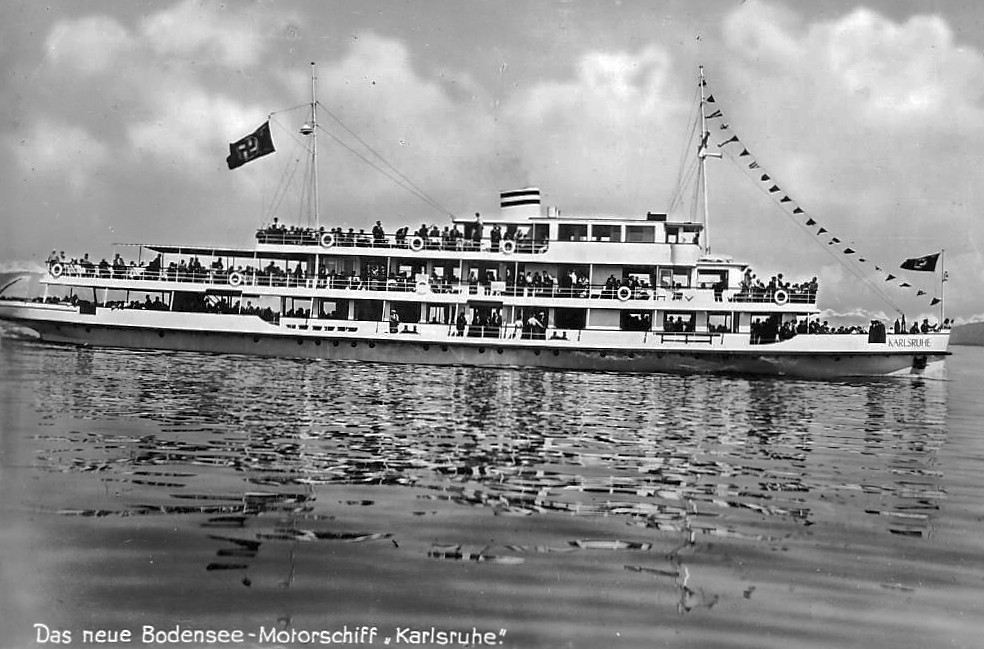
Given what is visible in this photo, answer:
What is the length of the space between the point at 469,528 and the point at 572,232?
3188cm

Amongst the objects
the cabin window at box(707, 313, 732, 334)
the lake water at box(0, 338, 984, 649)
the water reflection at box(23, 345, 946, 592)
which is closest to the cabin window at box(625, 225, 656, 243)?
the cabin window at box(707, 313, 732, 334)

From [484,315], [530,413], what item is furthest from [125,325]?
[530,413]

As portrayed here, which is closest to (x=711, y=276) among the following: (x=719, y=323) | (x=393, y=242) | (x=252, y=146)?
(x=719, y=323)

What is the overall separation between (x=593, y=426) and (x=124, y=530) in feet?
39.1

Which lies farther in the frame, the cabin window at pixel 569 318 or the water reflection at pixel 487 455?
the cabin window at pixel 569 318

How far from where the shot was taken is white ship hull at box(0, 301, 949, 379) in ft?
126

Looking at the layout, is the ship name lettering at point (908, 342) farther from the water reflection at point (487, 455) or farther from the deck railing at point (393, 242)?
the deck railing at point (393, 242)

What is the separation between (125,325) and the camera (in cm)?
3862

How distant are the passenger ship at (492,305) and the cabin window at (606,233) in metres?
0.10

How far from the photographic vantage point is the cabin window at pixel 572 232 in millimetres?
41125

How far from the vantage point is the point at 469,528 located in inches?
405

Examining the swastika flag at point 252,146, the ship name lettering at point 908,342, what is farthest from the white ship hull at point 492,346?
the swastika flag at point 252,146

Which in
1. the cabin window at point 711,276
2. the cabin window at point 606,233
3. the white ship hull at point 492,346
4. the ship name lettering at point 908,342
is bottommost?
the white ship hull at point 492,346

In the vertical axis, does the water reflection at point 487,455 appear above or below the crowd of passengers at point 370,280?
below
